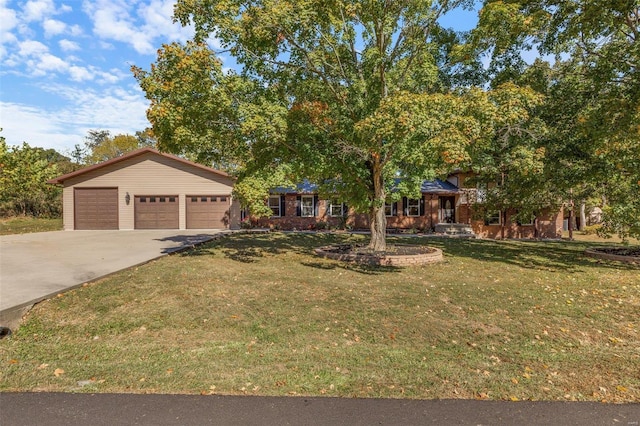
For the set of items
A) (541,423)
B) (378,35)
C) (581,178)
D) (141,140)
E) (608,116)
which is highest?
(141,140)

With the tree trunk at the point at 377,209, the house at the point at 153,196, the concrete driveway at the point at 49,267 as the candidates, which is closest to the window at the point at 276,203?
the house at the point at 153,196

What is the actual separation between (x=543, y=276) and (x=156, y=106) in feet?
38.1

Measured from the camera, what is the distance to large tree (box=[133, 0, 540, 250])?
29.7ft

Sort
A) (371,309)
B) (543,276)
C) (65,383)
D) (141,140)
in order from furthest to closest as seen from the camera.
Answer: (141,140) → (543,276) → (371,309) → (65,383)

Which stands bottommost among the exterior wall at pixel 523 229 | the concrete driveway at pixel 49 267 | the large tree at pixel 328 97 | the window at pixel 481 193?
the concrete driveway at pixel 49 267

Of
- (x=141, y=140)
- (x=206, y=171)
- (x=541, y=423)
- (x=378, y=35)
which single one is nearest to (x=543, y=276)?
(x=541, y=423)

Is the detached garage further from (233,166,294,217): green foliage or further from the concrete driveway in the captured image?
(233,166,294,217): green foliage

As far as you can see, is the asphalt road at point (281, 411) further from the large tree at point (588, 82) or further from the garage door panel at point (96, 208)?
the garage door panel at point (96, 208)

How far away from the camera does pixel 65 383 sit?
12.7ft

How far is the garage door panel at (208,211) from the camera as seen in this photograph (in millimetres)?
24969

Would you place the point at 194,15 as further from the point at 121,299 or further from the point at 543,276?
the point at 543,276

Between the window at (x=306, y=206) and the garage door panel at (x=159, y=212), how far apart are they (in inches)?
338

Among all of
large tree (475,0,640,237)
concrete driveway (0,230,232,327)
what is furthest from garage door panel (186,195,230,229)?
large tree (475,0,640,237)

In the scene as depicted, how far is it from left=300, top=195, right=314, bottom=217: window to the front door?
30.7 ft
